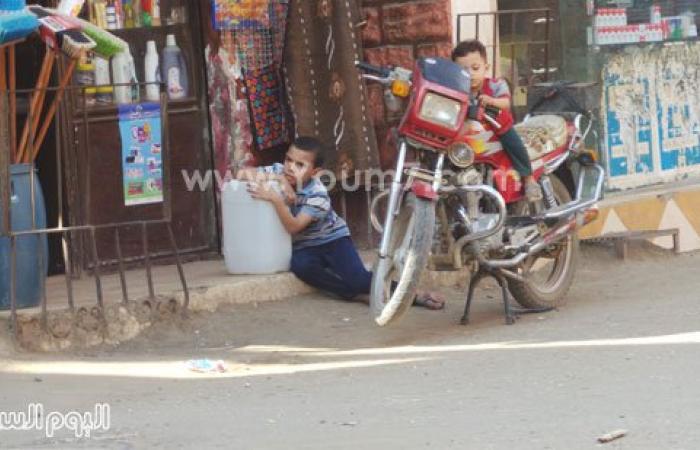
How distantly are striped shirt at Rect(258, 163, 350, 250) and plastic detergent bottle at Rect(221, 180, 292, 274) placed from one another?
11cm

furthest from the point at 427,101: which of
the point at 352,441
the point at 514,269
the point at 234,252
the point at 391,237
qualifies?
the point at 352,441

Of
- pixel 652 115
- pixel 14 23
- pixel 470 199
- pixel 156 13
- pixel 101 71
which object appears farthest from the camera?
pixel 652 115

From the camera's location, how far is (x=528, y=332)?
25.1 ft

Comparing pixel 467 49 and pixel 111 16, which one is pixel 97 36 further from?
pixel 467 49

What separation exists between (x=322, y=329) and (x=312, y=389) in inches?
72.3

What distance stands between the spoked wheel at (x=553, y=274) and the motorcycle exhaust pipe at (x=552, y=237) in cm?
9

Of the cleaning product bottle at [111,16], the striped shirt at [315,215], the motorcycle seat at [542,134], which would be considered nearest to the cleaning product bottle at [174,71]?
the cleaning product bottle at [111,16]

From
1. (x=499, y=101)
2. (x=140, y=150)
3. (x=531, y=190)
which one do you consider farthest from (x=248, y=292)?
(x=499, y=101)

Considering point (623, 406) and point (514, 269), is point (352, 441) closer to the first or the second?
point (623, 406)

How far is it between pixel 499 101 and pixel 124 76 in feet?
7.83

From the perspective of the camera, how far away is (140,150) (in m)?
9.02

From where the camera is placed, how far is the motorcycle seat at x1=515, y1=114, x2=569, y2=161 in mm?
8266

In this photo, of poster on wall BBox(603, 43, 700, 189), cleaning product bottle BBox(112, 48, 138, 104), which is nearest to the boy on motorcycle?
cleaning product bottle BBox(112, 48, 138, 104)

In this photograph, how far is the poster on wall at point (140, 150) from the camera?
8.98 meters
